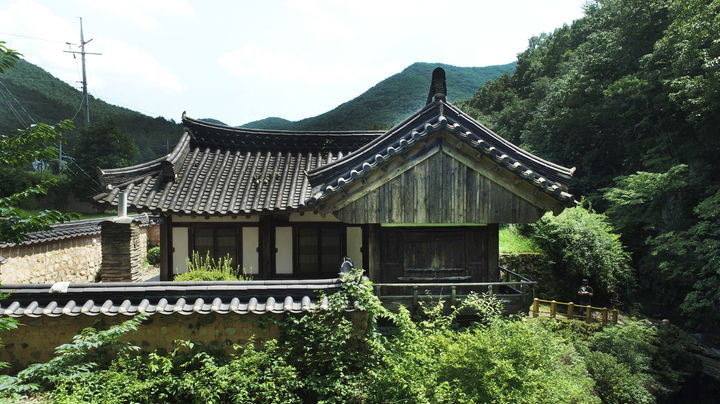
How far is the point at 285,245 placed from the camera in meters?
12.9

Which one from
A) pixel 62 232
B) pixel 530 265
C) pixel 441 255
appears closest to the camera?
pixel 441 255

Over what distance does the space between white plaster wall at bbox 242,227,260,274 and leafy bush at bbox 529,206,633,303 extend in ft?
57.6

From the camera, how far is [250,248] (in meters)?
12.9

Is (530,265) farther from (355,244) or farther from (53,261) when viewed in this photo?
(53,261)

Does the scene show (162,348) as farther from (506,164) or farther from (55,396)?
(506,164)

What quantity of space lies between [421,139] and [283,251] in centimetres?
615

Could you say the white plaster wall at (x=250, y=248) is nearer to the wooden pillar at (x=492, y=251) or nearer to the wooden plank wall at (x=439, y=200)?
the wooden plank wall at (x=439, y=200)

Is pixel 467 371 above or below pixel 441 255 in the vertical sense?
below

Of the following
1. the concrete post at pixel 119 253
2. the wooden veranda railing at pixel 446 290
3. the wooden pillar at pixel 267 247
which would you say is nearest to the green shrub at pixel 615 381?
the wooden veranda railing at pixel 446 290

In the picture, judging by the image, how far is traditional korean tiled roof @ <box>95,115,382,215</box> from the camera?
11.8 metres

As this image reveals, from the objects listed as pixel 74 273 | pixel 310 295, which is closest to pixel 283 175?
pixel 310 295

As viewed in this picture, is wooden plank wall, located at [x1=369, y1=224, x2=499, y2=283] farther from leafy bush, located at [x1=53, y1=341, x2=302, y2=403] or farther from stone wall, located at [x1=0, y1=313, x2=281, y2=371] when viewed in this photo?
leafy bush, located at [x1=53, y1=341, x2=302, y2=403]

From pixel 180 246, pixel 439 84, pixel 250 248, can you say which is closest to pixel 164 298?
pixel 250 248

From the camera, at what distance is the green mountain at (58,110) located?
45375 millimetres
